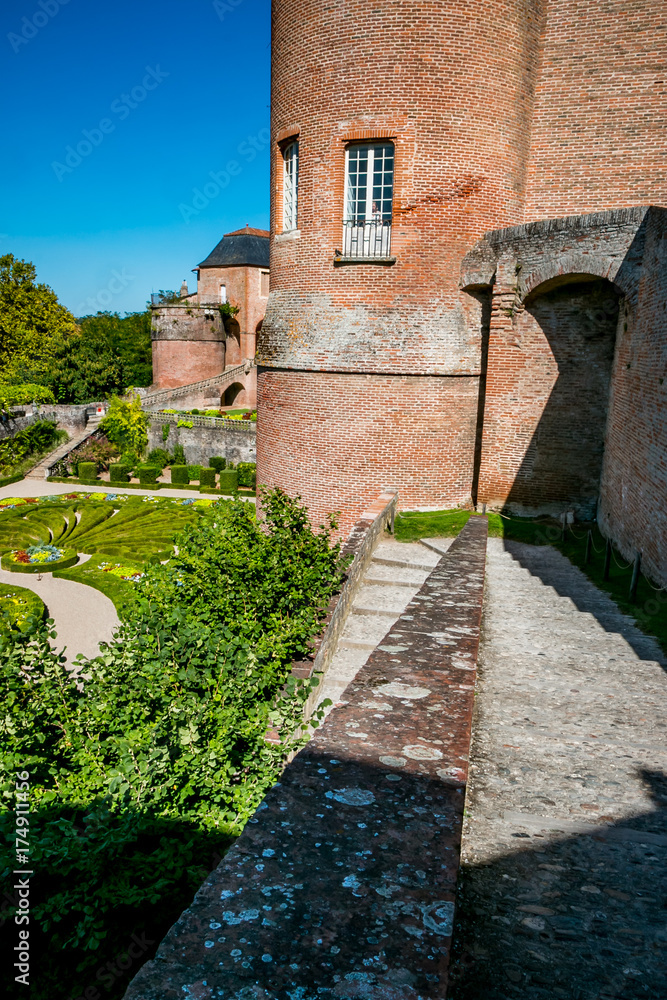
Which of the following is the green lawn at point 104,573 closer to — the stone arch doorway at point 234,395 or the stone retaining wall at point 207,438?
the stone retaining wall at point 207,438

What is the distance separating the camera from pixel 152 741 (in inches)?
163

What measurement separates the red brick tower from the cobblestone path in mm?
7833

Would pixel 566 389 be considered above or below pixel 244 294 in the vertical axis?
below

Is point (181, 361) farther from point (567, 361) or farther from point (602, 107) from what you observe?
point (567, 361)

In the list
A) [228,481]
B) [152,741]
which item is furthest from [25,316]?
[152,741]

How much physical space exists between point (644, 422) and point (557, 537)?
12.0ft

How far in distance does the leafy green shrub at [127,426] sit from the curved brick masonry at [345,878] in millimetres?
32953

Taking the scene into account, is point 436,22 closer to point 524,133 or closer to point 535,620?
point 524,133

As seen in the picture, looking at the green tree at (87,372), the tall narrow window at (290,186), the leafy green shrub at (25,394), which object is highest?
the tall narrow window at (290,186)

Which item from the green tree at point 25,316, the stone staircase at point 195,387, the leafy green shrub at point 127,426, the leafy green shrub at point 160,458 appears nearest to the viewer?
the leafy green shrub at point 160,458

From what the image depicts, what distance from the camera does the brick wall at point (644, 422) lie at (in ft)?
27.0

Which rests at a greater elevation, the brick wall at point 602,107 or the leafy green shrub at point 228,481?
the brick wall at point 602,107

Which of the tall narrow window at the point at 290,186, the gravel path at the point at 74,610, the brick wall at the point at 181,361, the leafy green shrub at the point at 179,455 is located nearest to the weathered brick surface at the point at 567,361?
the tall narrow window at the point at 290,186

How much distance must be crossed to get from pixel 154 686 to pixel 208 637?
2.49 feet
